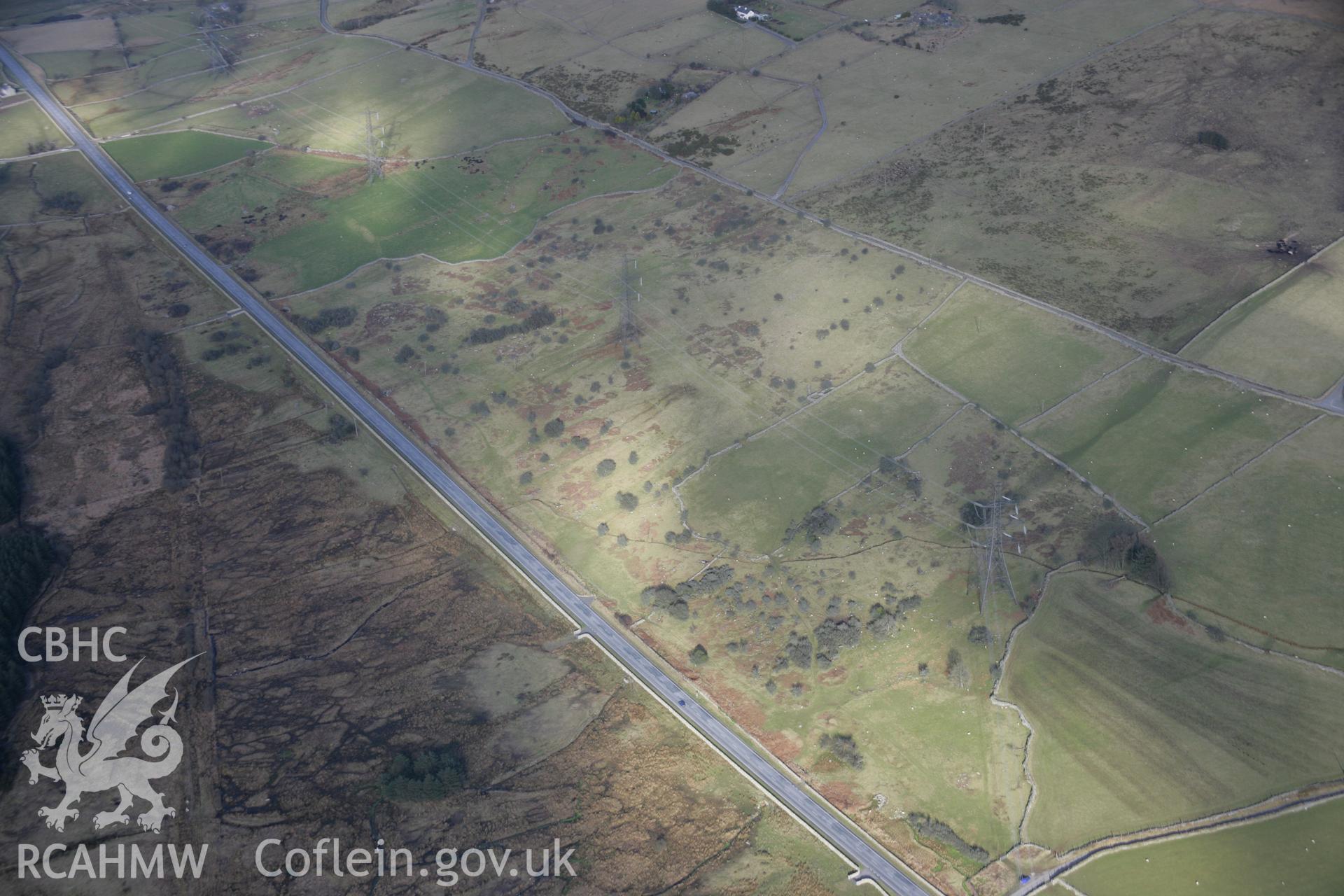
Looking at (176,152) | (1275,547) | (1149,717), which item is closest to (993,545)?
(1149,717)

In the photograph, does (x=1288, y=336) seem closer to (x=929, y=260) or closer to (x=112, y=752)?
(x=929, y=260)

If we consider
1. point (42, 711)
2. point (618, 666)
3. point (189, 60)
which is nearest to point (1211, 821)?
point (618, 666)

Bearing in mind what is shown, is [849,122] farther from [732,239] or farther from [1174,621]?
[1174,621]

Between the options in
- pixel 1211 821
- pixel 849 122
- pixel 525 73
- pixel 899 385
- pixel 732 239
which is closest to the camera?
pixel 1211 821

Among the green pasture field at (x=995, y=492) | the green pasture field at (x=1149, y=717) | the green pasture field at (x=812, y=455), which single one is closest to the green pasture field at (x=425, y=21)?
the green pasture field at (x=812, y=455)

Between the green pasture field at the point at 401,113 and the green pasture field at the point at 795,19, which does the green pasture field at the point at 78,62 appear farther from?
the green pasture field at the point at 795,19
